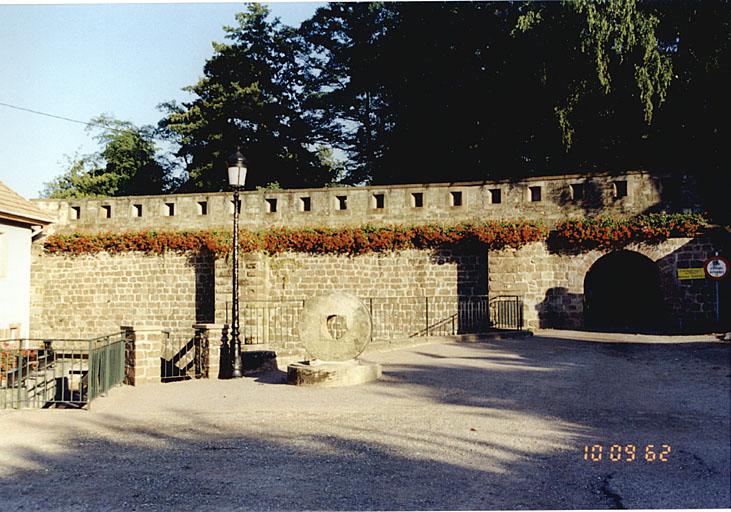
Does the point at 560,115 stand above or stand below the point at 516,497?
above

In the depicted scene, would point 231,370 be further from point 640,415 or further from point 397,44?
point 397,44

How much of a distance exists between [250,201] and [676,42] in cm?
1344

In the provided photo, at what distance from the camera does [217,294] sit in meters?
18.1

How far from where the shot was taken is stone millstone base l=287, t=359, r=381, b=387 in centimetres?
956

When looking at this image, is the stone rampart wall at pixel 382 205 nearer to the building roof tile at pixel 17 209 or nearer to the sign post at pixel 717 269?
the building roof tile at pixel 17 209

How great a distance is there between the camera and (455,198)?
18.0 m

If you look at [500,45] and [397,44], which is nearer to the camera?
[500,45]

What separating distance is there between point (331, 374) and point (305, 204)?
10197 mm

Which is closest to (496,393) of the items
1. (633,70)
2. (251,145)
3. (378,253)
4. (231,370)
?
(231,370)

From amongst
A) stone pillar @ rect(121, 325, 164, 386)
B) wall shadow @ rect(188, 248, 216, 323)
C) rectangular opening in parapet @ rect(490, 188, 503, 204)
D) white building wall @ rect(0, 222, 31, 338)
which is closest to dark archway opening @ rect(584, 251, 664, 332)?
rectangular opening in parapet @ rect(490, 188, 503, 204)

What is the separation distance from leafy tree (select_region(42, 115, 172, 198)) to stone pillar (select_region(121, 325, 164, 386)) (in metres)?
22.6

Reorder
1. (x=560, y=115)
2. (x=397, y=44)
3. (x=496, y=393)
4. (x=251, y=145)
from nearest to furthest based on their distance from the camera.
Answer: (x=496, y=393) < (x=560, y=115) < (x=397, y=44) < (x=251, y=145)

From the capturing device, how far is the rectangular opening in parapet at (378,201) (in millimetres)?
18391
